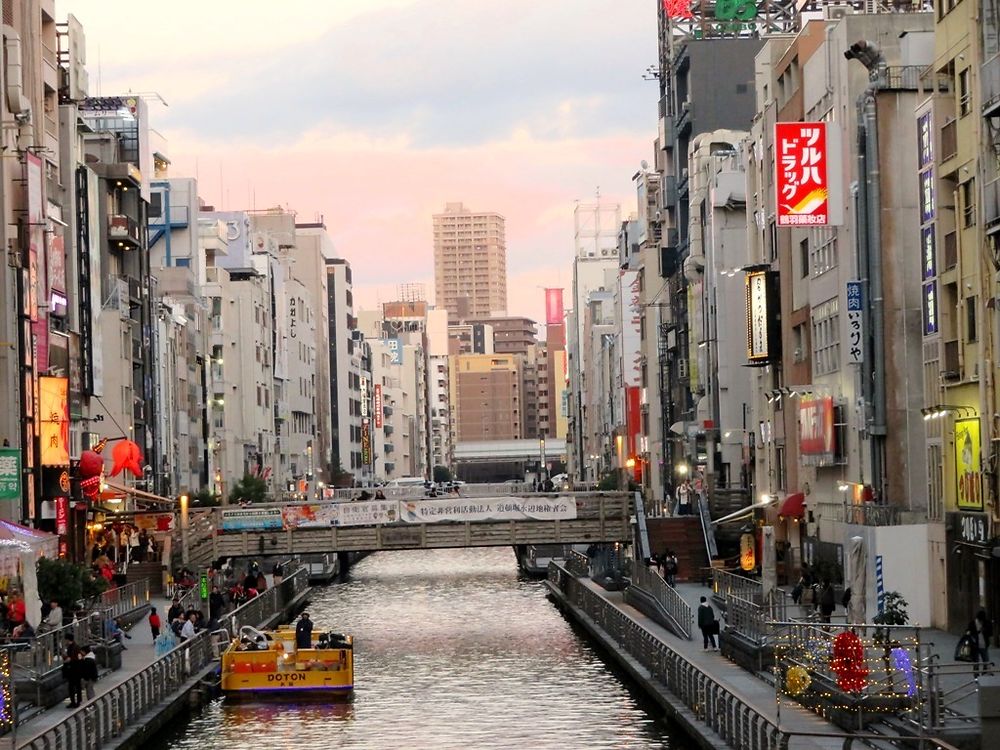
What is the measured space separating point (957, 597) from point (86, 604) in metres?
24.2

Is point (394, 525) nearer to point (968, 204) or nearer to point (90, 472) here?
point (90, 472)

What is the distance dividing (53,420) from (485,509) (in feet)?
60.6

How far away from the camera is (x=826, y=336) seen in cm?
6838

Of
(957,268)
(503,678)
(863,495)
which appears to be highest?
(957,268)

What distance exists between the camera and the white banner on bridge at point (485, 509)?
82062 millimetres

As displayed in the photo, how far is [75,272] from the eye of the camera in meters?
83.8

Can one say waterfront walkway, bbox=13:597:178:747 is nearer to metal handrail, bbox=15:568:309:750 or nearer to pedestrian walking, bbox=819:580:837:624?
metal handrail, bbox=15:568:309:750

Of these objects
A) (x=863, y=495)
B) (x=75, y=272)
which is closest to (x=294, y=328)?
(x=75, y=272)

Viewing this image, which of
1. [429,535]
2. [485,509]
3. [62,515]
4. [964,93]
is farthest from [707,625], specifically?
[429,535]

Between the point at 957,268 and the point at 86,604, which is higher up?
the point at 957,268

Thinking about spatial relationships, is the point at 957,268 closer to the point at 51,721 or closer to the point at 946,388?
the point at 946,388

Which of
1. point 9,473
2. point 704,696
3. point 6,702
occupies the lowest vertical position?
point 704,696

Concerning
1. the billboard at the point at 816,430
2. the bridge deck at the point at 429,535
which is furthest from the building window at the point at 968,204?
the bridge deck at the point at 429,535

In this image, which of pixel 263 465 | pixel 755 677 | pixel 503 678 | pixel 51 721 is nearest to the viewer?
Answer: pixel 51 721
